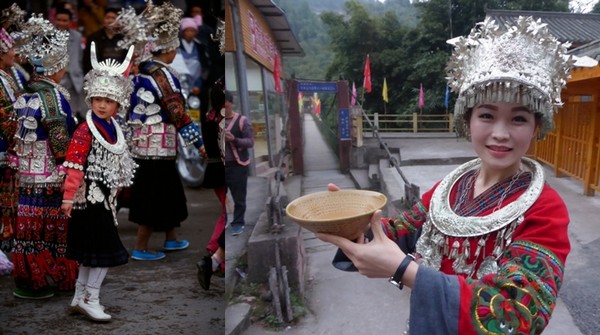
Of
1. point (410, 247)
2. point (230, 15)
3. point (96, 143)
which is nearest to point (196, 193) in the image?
point (96, 143)

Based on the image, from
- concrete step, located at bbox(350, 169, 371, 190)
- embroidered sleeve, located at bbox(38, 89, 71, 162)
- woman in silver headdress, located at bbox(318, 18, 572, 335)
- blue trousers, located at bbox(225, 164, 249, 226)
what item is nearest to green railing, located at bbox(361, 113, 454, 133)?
concrete step, located at bbox(350, 169, 371, 190)

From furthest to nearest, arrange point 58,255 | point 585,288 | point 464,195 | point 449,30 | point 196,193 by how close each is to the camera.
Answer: point 585,288
point 449,30
point 58,255
point 196,193
point 464,195

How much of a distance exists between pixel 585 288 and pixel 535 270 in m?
2.22

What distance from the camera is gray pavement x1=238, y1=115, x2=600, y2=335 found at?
2.30 m

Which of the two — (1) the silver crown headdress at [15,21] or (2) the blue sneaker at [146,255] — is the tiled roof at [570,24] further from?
(1) the silver crown headdress at [15,21]

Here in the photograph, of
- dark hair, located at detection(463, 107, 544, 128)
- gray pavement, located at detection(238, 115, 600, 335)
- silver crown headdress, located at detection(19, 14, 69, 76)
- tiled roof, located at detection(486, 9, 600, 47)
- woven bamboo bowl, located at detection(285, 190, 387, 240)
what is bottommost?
gray pavement, located at detection(238, 115, 600, 335)

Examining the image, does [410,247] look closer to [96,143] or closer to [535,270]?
[535,270]

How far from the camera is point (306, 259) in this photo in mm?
2850

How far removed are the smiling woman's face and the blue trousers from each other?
0.78 m

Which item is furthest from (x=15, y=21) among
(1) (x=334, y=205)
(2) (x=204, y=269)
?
(1) (x=334, y=205)

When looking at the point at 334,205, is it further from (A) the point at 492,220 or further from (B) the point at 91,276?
(B) the point at 91,276

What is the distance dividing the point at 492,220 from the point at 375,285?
1752mm

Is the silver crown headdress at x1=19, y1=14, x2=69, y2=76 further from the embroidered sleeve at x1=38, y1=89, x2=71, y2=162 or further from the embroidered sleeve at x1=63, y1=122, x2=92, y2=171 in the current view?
the embroidered sleeve at x1=63, y1=122, x2=92, y2=171

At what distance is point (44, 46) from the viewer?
54.6 inches
